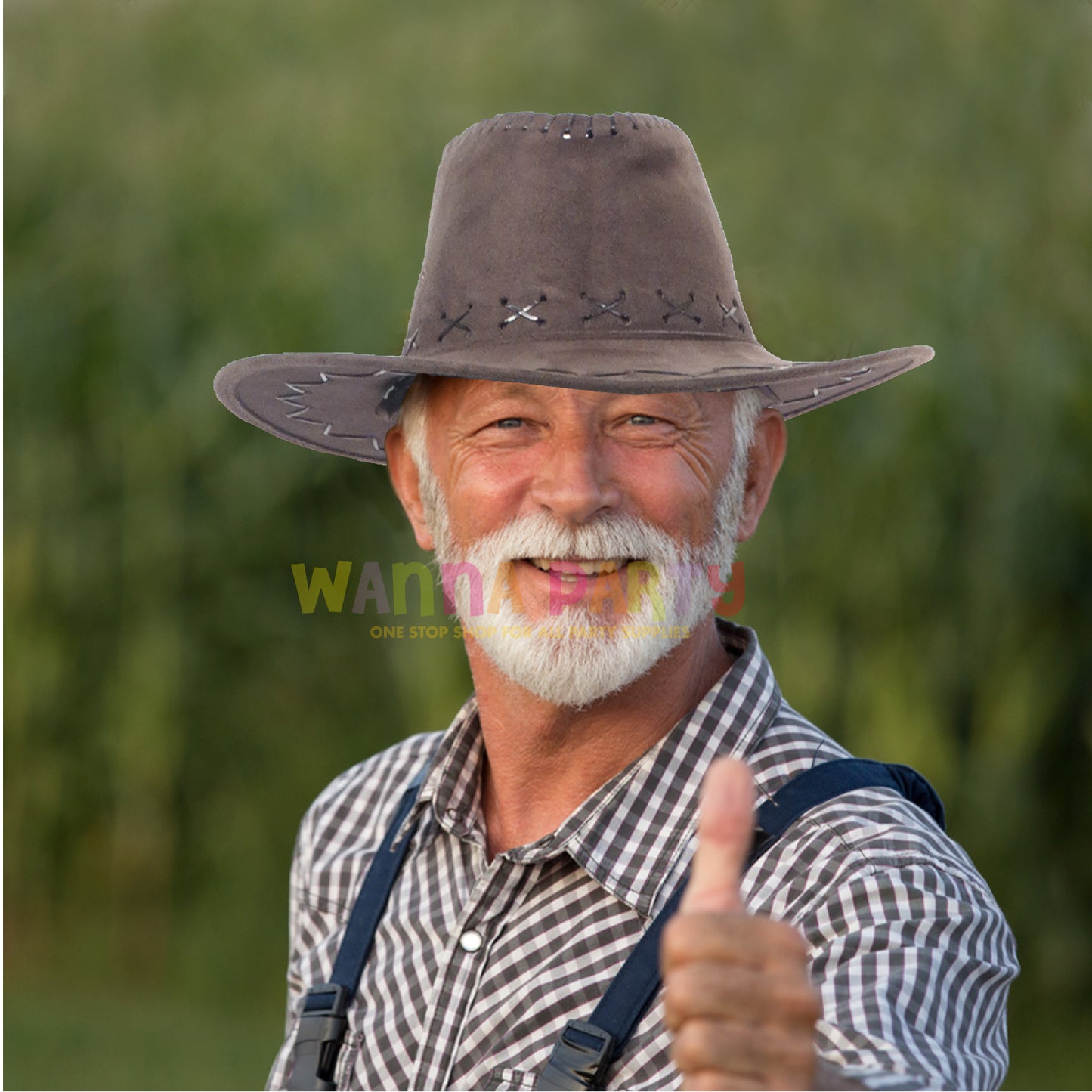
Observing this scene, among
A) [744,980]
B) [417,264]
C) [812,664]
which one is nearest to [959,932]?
[744,980]

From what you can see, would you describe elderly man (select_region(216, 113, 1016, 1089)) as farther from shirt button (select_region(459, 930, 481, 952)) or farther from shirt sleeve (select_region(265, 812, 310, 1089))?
shirt sleeve (select_region(265, 812, 310, 1089))

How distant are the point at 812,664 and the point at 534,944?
2993 mm

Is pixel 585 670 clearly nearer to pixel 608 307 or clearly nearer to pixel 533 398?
pixel 533 398

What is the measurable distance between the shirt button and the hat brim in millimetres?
796

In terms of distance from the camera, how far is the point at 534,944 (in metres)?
1.93

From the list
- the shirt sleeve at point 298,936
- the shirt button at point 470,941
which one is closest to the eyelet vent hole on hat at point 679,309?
the shirt button at point 470,941

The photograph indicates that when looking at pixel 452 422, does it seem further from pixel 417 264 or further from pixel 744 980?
pixel 417 264

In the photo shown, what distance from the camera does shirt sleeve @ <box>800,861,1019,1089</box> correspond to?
1.47m

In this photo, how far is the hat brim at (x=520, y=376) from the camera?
6.33 feet

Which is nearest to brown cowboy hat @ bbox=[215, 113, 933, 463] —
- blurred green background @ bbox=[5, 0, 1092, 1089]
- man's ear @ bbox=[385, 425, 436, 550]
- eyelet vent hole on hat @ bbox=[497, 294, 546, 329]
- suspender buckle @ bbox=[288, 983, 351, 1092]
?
eyelet vent hole on hat @ bbox=[497, 294, 546, 329]

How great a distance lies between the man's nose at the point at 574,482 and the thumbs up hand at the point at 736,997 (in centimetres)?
80

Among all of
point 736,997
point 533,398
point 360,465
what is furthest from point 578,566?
point 360,465

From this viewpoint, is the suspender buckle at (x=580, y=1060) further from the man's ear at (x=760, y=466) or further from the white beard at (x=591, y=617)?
the man's ear at (x=760, y=466)

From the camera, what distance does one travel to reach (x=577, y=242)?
6.56 ft
